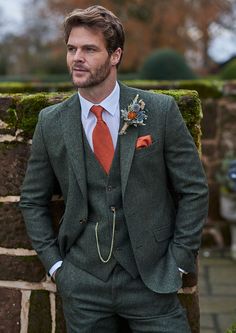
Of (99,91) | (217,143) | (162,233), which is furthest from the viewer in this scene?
(217,143)

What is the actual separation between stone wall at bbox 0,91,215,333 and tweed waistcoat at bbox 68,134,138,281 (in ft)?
1.29

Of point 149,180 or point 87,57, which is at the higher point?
point 87,57

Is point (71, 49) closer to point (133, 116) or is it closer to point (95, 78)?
point (95, 78)

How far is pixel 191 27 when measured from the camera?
70.2 feet

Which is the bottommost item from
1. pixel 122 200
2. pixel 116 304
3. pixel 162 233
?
pixel 116 304

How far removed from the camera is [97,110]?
253 cm

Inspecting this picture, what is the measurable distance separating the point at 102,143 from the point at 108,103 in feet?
0.52

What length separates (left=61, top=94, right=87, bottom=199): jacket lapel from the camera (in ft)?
8.38

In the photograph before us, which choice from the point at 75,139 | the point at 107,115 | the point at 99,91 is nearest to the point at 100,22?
the point at 99,91

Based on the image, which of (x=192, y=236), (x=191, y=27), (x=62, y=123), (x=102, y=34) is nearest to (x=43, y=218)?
(x=62, y=123)

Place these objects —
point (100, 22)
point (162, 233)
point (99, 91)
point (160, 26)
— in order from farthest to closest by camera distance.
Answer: point (160, 26) < point (162, 233) < point (99, 91) < point (100, 22)

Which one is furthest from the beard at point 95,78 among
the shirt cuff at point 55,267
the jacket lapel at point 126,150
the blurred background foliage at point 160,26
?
the blurred background foliage at point 160,26

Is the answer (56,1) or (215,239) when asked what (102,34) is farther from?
(56,1)

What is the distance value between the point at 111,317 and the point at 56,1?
2141cm
